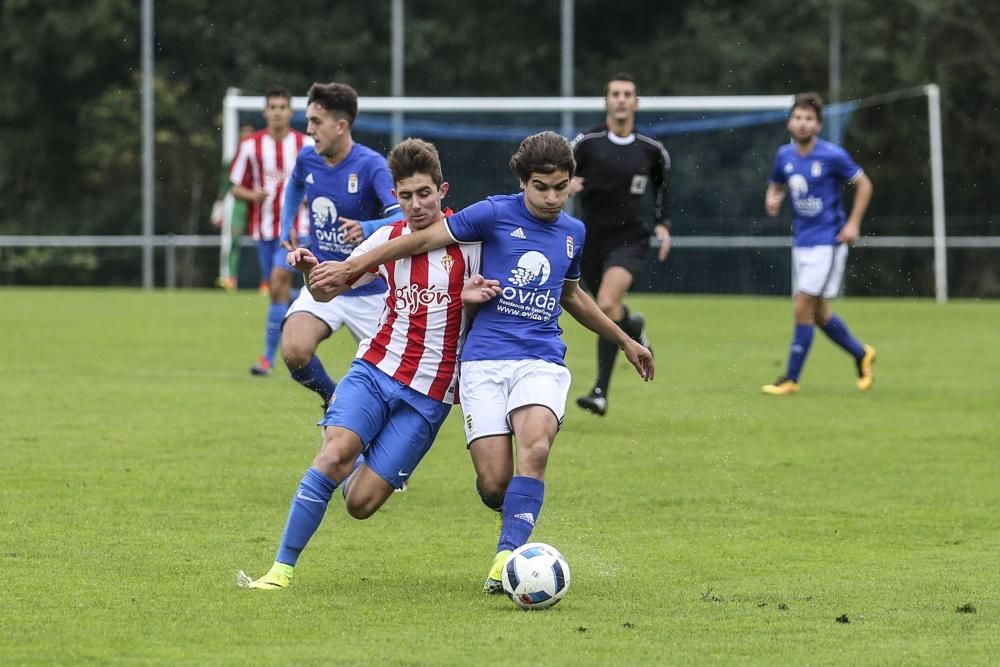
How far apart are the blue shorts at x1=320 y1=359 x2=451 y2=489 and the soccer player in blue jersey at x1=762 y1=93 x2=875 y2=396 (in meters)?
7.50

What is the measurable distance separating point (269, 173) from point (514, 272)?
8.76m

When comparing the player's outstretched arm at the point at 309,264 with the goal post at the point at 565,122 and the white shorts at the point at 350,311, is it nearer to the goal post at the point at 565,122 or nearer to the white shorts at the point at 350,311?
the white shorts at the point at 350,311

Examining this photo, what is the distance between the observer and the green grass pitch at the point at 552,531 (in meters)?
5.25

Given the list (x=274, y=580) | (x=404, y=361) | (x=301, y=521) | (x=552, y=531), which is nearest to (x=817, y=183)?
(x=552, y=531)

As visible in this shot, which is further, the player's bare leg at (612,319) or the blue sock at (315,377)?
the player's bare leg at (612,319)

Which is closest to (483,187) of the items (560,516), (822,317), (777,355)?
(777,355)

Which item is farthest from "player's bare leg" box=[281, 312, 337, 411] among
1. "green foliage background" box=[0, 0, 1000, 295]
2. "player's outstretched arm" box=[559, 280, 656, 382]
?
"green foliage background" box=[0, 0, 1000, 295]

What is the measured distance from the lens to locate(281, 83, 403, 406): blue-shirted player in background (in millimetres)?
9008

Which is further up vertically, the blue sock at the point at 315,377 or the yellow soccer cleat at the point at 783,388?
the blue sock at the point at 315,377

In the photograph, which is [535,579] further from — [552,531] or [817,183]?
[817,183]

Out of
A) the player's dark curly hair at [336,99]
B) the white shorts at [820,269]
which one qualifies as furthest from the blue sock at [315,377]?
the white shorts at [820,269]

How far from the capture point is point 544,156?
20.3 feet

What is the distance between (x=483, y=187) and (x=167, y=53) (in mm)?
13330

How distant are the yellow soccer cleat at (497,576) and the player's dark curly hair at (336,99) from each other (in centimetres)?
364
